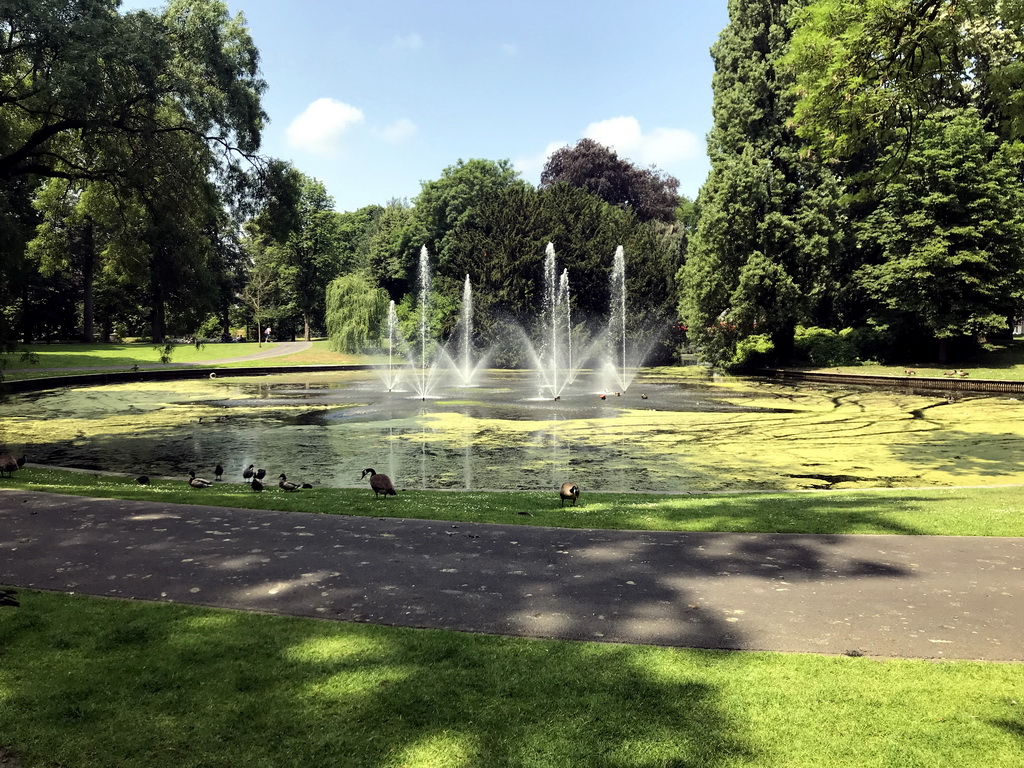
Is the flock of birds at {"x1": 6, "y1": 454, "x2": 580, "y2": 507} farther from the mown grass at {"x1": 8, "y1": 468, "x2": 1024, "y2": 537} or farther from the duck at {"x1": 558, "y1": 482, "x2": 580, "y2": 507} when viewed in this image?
the mown grass at {"x1": 8, "y1": 468, "x2": 1024, "y2": 537}

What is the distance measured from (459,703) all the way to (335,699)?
0.72 meters

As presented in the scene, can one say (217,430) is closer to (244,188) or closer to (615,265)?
(244,188)

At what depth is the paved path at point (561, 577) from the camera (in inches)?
194

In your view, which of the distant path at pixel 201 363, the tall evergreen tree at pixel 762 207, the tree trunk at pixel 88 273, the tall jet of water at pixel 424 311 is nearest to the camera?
the distant path at pixel 201 363

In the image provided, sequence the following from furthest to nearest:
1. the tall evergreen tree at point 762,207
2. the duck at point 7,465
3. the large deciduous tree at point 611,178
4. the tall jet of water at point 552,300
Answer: the large deciduous tree at point 611,178 < the tall jet of water at point 552,300 < the tall evergreen tree at point 762,207 < the duck at point 7,465

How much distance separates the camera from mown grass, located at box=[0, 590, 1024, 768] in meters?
3.36

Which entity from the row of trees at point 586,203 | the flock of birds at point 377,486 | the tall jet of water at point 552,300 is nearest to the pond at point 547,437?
the flock of birds at point 377,486

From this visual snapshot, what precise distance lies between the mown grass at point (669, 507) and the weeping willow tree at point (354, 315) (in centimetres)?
4568

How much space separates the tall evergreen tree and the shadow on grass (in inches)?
1492

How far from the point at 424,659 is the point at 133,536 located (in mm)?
4514

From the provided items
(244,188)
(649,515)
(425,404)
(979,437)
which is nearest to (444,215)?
(425,404)

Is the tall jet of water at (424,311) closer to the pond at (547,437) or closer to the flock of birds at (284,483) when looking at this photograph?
the pond at (547,437)

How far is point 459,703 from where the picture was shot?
3812 millimetres

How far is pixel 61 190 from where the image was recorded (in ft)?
71.2
